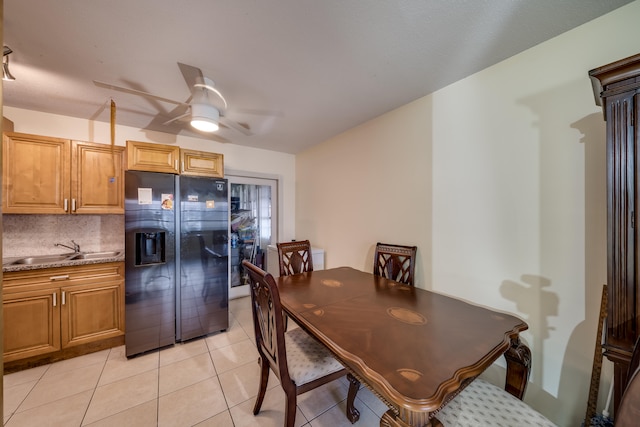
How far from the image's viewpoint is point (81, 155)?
2.37 meters

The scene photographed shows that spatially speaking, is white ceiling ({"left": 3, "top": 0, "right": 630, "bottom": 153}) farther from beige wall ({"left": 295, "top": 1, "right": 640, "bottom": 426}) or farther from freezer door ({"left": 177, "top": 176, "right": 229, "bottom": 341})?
freezer door ({"left": 177, "top": 176, "right": 229, "bottom": 341})

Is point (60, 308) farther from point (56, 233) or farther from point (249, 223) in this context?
→ point (249, 223)

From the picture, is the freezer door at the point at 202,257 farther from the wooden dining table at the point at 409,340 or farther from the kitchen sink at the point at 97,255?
the wooden dining table at the point at 409,340

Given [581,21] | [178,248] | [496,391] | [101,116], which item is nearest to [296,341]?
[496,391]

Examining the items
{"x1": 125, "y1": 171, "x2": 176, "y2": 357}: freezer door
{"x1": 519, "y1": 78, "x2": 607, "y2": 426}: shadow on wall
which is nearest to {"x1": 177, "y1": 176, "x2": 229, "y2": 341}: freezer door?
{"x1": 125, "y1": 171, "x2": 176, "y2": 357}: freezer door

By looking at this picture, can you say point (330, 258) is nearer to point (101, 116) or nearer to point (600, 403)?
point (600, 403)

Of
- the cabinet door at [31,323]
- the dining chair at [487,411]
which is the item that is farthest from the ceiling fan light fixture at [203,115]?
the dining chair at [487,411]

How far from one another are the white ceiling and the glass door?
174 centimetres

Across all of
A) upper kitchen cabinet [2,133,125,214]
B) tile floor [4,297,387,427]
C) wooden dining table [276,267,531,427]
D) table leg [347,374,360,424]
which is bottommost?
tile floor [4,297,387,427]

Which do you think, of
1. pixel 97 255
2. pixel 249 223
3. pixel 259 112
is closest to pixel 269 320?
pixel 259 112

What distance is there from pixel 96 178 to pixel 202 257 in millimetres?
1364

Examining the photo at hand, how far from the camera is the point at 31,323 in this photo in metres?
2.04

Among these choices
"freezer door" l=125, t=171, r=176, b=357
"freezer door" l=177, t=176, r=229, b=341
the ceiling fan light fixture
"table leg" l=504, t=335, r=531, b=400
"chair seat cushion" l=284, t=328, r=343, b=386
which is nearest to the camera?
"table leg" l=504, t=335, r=531, b=400

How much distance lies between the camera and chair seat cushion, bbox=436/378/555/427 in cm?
101
